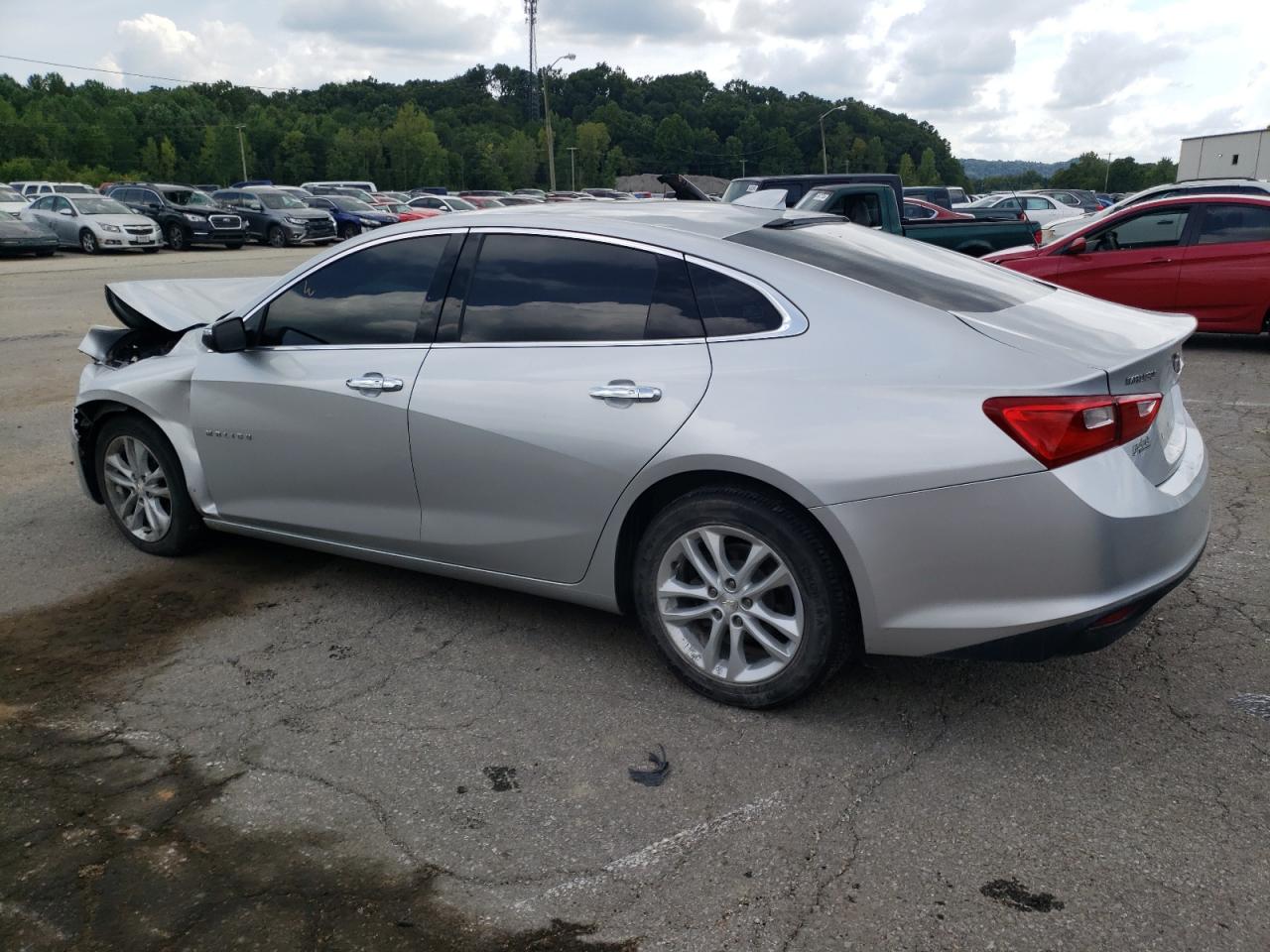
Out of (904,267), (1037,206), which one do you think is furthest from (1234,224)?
(1037,206)

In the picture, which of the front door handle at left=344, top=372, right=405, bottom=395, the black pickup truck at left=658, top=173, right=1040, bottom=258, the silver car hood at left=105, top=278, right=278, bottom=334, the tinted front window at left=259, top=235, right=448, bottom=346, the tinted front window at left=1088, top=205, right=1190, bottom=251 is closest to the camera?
the front door handle at left=344, top=372, right=405, bottom=395

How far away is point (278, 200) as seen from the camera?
32.5 meters

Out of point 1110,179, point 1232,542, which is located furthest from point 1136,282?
point 1110,179

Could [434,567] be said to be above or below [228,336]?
below

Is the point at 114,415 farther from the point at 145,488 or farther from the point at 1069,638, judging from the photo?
the point at 1069,638

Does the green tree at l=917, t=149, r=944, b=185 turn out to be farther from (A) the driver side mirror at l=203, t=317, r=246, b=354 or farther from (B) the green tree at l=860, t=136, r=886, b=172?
(A) the driver side mirror at l=203, t=317, r=246, b=354

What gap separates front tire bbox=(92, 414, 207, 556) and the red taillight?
146 inches

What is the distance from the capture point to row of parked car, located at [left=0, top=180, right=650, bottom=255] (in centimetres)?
2686

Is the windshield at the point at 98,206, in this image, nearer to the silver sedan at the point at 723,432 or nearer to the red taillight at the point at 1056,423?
the silver sedan at the point at 723,432

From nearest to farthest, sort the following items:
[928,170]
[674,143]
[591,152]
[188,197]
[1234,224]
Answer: [1234,224], [188,197], [591,152], [928,170], [674,143]

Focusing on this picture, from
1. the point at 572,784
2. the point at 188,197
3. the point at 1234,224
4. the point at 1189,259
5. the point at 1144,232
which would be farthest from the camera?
the point at 188,197

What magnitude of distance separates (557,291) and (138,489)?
2.58m

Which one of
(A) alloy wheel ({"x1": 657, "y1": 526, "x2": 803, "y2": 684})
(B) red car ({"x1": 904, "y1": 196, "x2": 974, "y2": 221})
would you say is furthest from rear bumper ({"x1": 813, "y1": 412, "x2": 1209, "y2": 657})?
(B) red car ({"x1": 904, "y1": 196, "x2": 974, "y2": 221})

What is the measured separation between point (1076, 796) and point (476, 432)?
2.29m
